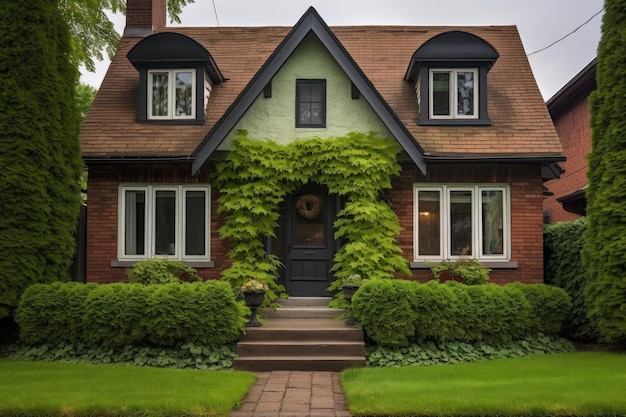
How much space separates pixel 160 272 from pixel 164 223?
158cm

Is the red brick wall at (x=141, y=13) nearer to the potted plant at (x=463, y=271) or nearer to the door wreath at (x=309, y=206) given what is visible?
the door wreath at (x=309, y=206)

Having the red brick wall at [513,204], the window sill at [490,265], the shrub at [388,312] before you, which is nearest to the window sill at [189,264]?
the shrub at [388,312]

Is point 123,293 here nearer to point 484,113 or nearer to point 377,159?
point 377,159

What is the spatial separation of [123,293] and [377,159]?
5362 millimetres

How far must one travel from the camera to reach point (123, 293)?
955cm

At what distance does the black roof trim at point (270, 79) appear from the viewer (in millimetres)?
11070

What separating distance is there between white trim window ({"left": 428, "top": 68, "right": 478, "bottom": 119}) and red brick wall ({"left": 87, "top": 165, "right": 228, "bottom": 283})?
5178 millimetres

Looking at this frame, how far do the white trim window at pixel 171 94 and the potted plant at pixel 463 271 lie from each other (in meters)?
6.24

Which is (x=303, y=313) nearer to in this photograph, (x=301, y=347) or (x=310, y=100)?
(x=301, y=347)

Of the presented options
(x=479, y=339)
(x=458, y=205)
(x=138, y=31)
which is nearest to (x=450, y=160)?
(x=458, y=205)

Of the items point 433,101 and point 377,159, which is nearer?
point 377,159

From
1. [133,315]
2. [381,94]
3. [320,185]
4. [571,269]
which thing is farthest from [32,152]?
[571,269]

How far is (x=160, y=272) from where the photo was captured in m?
11.1

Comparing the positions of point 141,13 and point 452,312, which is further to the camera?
point 141,13
